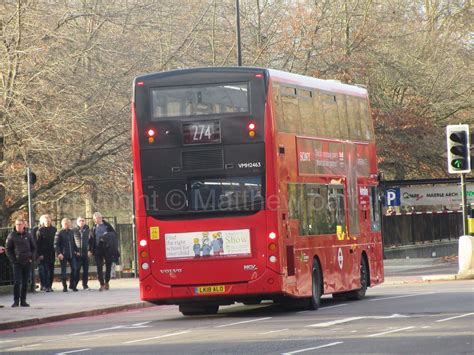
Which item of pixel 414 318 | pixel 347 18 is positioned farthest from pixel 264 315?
pixel 347 18

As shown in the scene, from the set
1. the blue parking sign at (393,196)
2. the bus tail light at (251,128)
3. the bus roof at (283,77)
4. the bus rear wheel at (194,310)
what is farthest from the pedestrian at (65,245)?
the blue parking sign at (393,196)

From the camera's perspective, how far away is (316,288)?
985 inches

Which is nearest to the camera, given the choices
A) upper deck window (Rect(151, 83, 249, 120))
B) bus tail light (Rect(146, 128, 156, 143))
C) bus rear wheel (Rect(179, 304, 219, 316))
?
upper deck window (Rect(151, 83, 249, 120))

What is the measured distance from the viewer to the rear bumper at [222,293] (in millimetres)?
22875

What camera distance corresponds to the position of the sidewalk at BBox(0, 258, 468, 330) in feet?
82.3

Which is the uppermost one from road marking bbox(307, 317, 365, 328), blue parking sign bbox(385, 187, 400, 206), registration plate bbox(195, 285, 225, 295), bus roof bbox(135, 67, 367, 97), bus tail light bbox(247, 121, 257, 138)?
bus roof bbox(135, 67, 367, 97)

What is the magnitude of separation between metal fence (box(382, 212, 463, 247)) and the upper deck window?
27.0 m

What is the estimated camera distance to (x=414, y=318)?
2089cm

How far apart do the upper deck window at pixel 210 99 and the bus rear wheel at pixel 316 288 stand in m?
3.76

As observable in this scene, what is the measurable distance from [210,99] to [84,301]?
26.9 feet

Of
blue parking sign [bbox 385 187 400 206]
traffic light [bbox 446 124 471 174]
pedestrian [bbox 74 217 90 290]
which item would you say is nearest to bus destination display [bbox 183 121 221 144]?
traffic light [bbox 446 124 471 174]

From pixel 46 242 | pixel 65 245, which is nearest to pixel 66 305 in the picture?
pixel 46 242

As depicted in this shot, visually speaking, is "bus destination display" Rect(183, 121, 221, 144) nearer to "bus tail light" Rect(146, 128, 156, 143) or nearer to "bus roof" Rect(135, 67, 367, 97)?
"bus tail light" Rect(146, 128, 156, 143)

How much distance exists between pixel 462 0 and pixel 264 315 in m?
36.3
